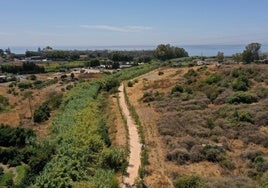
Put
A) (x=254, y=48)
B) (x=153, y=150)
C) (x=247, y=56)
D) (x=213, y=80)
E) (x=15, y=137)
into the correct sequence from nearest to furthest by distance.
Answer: (x=153, y=150), (x=15, y=137), (x=213, y=80), (x=247, y=56), (x=254, y=48)

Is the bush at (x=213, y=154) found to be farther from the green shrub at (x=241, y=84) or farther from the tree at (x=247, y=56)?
the tree at (x=247, y=56)

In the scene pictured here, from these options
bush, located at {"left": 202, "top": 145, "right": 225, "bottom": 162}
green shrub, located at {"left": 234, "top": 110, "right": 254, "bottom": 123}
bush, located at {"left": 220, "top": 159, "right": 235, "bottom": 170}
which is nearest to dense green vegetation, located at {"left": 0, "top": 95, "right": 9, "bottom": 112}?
green shrub, located at {"left": 234, "top": 110, "right": 254, "bottom": 123}

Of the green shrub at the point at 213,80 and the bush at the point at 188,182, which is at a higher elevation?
the green shrub at the point at 213,80

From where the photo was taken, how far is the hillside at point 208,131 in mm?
20984

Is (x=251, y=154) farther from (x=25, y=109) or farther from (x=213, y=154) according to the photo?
(x=25, y=109)

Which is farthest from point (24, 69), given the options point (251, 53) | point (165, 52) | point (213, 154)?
point (213, 154)

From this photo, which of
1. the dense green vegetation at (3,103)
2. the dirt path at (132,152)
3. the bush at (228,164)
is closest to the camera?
the dirt path at (132,152)

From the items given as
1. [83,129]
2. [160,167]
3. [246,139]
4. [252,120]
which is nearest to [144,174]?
[160,167]

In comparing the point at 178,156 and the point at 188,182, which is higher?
the point at 188,182

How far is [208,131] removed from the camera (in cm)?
2886

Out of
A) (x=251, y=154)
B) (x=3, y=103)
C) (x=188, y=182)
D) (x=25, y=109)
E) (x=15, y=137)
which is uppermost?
(x=188, y=182)

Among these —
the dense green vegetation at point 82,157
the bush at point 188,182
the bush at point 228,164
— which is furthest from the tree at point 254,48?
the bush at point 188,182

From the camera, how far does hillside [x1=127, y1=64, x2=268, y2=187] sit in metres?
21.0

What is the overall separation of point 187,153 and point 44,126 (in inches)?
847
